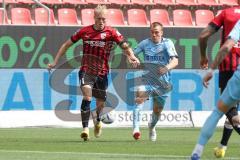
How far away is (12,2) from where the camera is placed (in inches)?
1001

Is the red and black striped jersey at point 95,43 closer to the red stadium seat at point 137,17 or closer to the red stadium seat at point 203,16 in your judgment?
the red stadium seat at point 137,17

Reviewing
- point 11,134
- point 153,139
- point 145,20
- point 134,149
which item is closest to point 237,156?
point 134,149

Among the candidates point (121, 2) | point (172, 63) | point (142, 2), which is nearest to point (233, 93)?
point (172, 63)

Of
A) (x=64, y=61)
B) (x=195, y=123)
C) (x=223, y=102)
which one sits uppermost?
(x=223, y=102)

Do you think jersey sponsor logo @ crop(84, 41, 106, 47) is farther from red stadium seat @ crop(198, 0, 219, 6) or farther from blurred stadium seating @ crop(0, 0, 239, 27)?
red stadium seat @ crop(198, 0, 219, 6)

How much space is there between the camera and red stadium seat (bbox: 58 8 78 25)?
83.1ft

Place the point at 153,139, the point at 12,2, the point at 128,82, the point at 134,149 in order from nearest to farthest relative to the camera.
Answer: the point at 134,149
the point at 153,139
the point at 128,82
the point at 12,2

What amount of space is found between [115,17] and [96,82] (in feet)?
30.8

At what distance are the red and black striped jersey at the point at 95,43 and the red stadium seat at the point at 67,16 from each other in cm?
915

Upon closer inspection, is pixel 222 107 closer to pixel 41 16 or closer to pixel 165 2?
pixel 41 16

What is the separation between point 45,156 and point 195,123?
35.2 ft

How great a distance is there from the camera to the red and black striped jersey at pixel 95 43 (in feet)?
52.6

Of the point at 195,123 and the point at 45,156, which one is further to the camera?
the point at 195,123

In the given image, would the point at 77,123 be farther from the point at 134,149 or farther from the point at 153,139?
the point at 134,149
